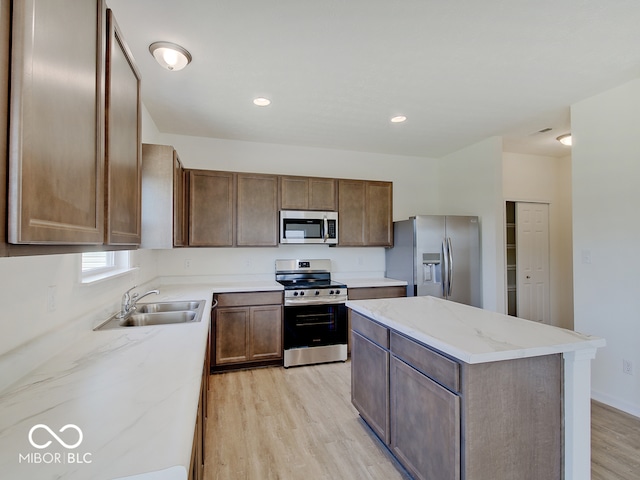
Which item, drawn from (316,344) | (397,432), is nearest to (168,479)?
(397,432)

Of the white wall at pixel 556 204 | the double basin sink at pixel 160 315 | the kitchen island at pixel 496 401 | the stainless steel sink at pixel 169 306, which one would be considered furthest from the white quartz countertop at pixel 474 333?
the white wall at pixel 556 204

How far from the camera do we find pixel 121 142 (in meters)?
1.22

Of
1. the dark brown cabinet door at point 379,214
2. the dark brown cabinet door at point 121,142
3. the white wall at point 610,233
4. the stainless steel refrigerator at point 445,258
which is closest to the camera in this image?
the dark brown cabinet door at point 121,142

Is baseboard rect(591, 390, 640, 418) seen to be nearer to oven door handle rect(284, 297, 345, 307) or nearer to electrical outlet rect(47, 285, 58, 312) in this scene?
oven door handle rect(284, 297, 345, 307)

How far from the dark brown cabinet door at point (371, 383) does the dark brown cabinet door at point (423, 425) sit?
0.09 meters

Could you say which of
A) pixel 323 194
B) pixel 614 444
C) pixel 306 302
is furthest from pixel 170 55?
pixel 614 444

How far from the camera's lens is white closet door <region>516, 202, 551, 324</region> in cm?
491

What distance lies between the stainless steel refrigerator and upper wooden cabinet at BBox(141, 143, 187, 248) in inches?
106

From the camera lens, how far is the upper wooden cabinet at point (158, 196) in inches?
102

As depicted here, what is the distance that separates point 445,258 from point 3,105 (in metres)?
3.98

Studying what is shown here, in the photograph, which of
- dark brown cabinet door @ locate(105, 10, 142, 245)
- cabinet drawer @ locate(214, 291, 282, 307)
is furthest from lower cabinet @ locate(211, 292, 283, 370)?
dark brown cabinet door @ locate(105, 10, 142, 245)

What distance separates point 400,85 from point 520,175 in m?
3.16

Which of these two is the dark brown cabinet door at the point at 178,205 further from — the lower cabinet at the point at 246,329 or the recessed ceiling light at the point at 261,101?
the recessed ceiling light at the point at 261,101

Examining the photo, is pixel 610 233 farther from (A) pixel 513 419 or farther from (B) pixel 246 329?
(B) pixel 246 329
